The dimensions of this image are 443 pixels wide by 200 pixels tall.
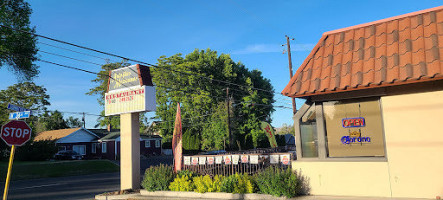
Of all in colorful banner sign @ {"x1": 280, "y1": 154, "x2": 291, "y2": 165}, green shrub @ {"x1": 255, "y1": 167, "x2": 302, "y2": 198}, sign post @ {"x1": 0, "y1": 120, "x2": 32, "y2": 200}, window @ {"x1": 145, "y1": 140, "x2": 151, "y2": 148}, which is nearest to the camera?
sign post @ {"x1": 0, "y1": 120, "x2": 32, "y2": 200}

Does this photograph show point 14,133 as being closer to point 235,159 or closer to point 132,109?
point 132,109

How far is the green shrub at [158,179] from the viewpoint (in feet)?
40.4

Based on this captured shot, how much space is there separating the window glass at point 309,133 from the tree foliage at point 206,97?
34943 mm

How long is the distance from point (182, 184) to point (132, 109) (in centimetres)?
419

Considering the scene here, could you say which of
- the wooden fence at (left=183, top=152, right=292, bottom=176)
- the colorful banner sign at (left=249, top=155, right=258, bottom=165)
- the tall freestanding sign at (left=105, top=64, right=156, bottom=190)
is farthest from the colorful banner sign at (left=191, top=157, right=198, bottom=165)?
the colorful banner sign at (left=249, top=155, right=258, bottom=165)

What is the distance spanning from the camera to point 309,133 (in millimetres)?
9695

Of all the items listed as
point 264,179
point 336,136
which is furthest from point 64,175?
point 336,136

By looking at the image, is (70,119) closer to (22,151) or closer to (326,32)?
(22,151)

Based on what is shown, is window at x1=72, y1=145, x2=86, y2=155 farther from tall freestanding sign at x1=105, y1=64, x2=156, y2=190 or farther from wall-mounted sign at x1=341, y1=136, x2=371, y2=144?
wall-mounted sign at x1=341, y1=136, x2=371, y2=144

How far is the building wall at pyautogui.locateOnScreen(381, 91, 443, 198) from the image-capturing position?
Result: 25.6 ft

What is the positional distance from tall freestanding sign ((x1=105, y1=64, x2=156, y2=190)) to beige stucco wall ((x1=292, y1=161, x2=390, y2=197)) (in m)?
7.30

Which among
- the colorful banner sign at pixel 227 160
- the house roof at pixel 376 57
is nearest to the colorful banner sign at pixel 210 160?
the colorful banner sign at pixel 227 160

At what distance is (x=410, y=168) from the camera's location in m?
8.07

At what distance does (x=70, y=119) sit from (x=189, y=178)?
84795 mm
